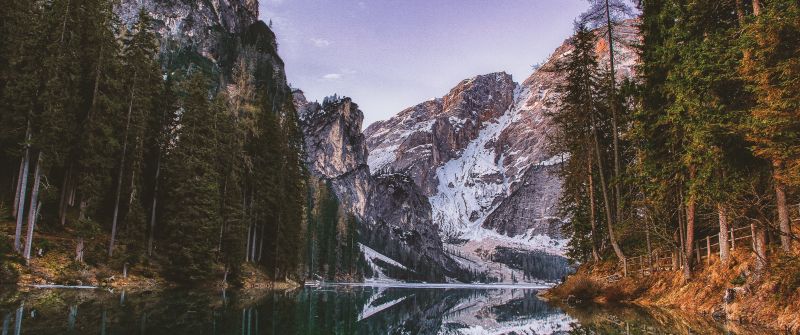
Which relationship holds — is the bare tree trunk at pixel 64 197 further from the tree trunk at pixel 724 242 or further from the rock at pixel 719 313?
the tree trunk at pixel 724 242

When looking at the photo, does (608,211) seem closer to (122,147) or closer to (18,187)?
(122,147)

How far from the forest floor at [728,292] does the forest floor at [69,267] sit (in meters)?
24.8

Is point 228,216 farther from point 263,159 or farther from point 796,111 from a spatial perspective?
point 796,111

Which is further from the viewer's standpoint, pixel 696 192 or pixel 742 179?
pixel 696 192

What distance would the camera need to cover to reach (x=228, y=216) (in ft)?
127

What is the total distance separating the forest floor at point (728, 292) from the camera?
40.4 ft

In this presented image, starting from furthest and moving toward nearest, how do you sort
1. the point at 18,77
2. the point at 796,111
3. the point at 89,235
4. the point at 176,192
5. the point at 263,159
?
the point at 263,159, the point at 176,192, the point at 89,235, the point at 18,77, the point at 796,111

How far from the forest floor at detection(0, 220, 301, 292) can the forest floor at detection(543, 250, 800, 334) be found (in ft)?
81.5

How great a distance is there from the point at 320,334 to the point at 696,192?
12629mm

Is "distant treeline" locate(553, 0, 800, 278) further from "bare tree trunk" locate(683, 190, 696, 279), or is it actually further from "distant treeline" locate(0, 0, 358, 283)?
"distant treeline" locate(0, 0, 358, 283)

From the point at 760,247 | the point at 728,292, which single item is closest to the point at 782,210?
the point at 760,247

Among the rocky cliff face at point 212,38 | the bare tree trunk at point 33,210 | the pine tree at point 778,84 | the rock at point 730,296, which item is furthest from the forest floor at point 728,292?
the rocky cliff face at point 212,38

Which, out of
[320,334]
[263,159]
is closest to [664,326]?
[320,334]

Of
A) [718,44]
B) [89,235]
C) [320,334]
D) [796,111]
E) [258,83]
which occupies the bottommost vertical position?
[320,334]
